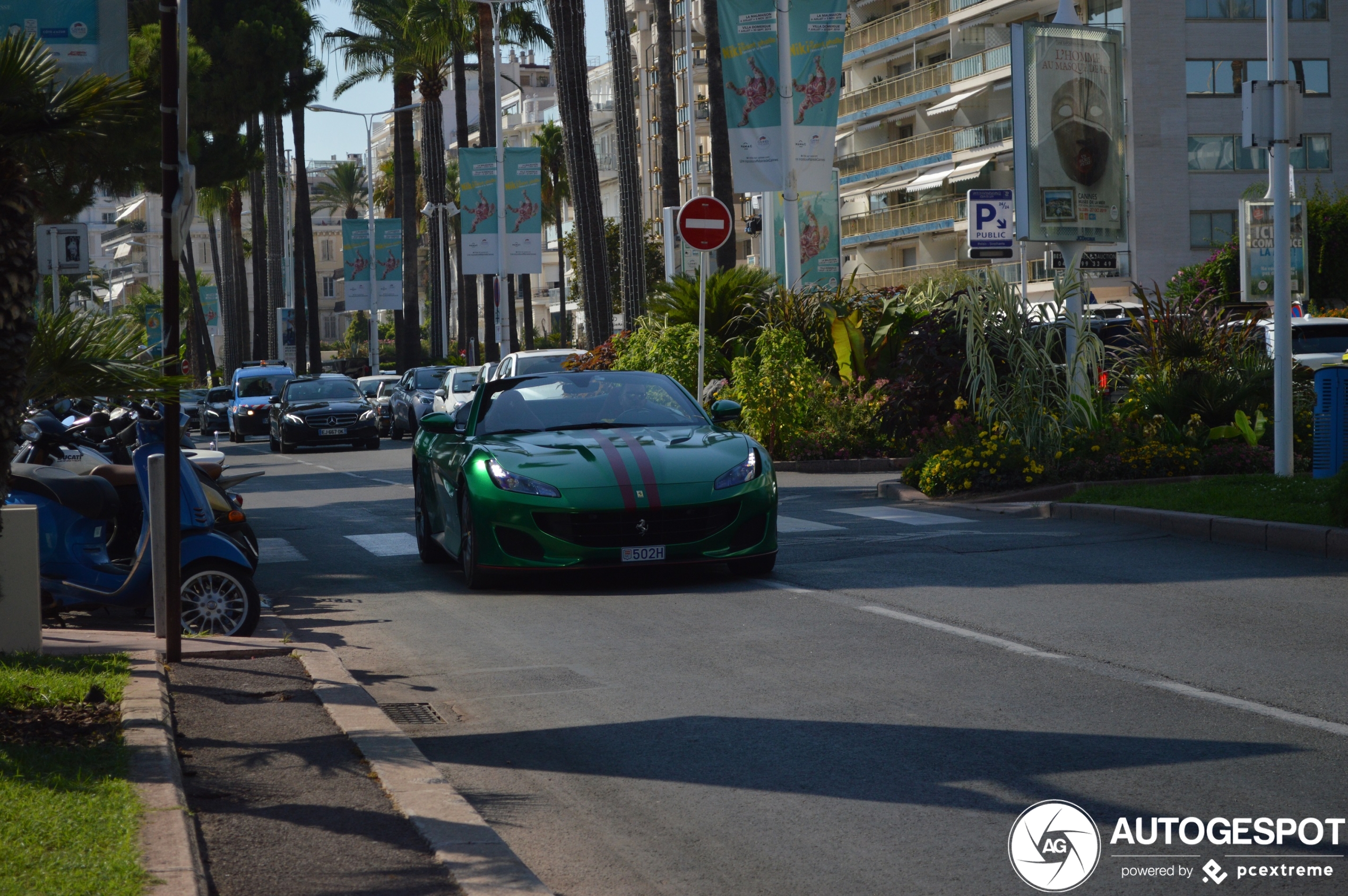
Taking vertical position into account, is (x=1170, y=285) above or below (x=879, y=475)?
above

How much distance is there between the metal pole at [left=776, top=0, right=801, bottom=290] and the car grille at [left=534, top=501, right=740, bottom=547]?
1718cm

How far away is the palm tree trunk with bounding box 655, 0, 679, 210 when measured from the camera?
40938 mm

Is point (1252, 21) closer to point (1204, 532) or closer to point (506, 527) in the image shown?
point (1204, 532)

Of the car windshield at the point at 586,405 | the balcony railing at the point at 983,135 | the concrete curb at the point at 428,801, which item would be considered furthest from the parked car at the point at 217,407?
the concrete curb at the point at 428,801

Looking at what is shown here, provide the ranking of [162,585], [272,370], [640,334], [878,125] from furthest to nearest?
1. [878,125]
2. [272,370]
3. [640,334]
4. [162,585]

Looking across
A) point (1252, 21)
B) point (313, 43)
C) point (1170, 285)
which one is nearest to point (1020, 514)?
point (1170, 285)

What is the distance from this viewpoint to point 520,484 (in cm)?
1070

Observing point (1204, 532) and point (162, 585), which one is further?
point (1204, 532)

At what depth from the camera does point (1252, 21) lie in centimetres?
5309

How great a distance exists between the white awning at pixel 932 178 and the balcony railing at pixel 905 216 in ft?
2.05

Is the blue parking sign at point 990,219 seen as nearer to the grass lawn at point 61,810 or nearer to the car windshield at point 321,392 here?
the car windshield at point 321,392

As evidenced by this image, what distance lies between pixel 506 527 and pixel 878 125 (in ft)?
199

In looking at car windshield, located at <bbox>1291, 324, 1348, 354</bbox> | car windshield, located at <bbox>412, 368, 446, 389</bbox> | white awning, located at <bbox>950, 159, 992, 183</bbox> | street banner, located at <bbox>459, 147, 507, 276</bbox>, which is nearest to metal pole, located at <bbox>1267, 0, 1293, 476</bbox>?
car windshield, located at <bbox>1291, 324, 1348, 354</bbox>

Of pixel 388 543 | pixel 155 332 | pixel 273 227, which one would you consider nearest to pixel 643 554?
pixel 388 543
